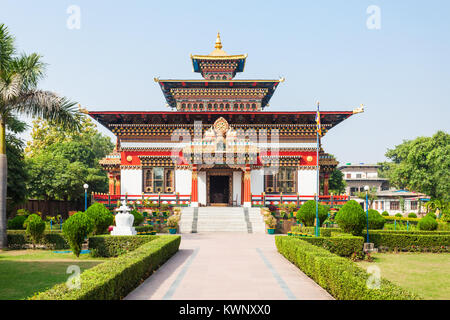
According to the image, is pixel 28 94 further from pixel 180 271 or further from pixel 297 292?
pixel 297 292

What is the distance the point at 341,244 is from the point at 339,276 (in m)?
7.79

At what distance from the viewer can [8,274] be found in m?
13.0

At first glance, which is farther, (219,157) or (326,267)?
(219,157)

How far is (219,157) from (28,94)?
15.1 meters

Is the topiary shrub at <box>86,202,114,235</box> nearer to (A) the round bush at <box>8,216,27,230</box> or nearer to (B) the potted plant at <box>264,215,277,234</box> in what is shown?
(A) the round bush at <box>8,216,27,230</box>

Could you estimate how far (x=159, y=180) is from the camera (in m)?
34.6

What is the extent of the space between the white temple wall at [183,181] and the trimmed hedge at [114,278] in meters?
19.7

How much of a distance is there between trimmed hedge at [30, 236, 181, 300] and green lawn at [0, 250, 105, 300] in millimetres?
2003

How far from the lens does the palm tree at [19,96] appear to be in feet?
63.8

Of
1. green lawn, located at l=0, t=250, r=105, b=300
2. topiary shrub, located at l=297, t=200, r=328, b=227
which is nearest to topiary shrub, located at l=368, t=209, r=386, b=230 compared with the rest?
topiary shrub, located at l=297, t=200, r=328, b=227

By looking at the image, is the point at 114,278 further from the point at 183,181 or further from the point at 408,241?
the point at 183,181

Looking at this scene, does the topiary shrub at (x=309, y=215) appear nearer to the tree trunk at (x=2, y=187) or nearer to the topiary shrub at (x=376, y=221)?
the topiary shrub at (x=376, y=221)

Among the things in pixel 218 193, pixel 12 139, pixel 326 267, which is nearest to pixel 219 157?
pixel 218 193

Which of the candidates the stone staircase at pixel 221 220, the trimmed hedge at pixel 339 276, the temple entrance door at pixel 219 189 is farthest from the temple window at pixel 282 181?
the trimmed hedge at pixel 339 276
